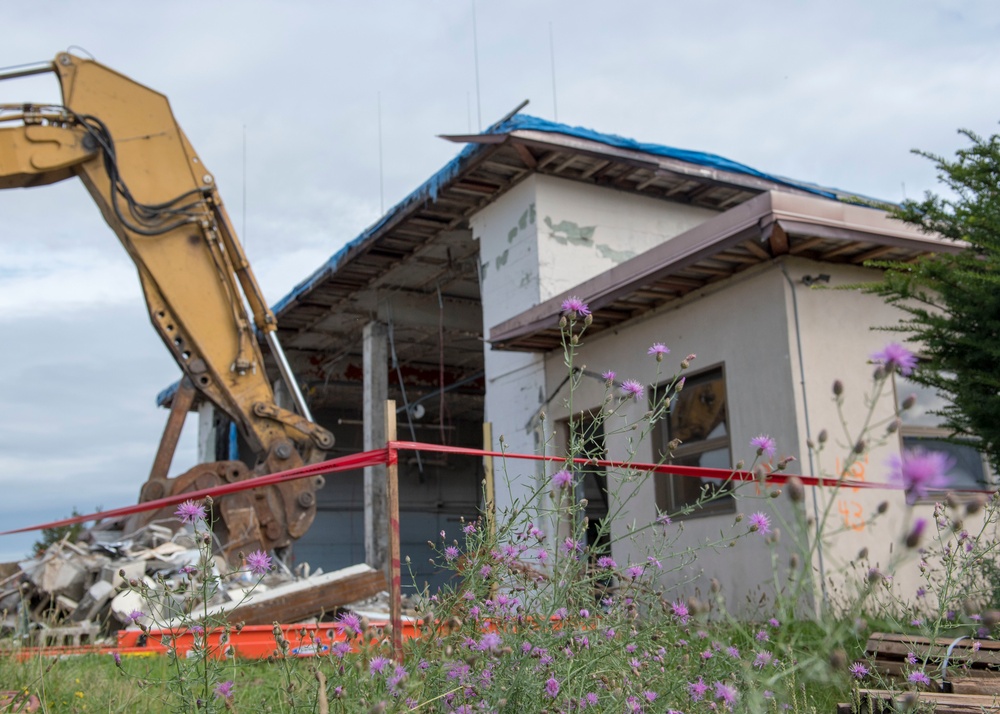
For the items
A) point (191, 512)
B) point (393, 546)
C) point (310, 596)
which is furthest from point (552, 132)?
point (191, 512)

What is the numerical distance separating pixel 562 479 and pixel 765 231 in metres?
5.30

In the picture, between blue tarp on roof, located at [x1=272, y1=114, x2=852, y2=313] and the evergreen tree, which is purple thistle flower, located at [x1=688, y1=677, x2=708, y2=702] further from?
blue tarp on roof, located at [x1=272, y1=114, x2=852, y2=313]

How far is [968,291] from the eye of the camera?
552cm

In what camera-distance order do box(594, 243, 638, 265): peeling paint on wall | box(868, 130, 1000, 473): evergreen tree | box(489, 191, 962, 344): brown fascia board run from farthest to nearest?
box(594, 243, 638, 265): peeling paint on wall → box(489, 191, 962, 344): brown fascia board → box(868, 130, 1000, 473): evergreen tree

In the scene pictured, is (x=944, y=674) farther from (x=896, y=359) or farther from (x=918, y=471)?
(x=918, y=471)

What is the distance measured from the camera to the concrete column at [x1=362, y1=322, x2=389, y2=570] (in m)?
13.9

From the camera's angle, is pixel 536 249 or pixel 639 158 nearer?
pixel 639 158

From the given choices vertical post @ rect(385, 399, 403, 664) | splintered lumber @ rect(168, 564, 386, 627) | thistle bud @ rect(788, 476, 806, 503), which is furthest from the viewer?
splintered lumber @ rect(168, 564, 386, 627)

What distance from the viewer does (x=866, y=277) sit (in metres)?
8.28

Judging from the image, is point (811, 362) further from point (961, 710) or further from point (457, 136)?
point (961, 710)

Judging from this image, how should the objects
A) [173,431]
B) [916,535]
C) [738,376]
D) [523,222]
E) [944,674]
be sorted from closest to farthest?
[916,535] < [944,674] < [738,376] < [173,431] < [523,222]

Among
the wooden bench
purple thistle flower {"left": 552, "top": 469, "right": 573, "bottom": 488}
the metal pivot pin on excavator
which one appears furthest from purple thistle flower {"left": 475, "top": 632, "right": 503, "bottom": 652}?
the metal pivot pin on excavator

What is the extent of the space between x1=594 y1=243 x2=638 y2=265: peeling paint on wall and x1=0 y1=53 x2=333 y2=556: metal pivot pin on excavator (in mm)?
4039

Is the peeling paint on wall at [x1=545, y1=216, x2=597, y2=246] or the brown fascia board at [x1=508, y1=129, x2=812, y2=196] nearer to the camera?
the brown fascia board at [x1=508, y1=129, x2=812, y2=196]
